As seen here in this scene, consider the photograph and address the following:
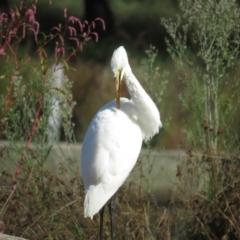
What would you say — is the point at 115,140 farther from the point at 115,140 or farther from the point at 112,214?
the point at 112,214

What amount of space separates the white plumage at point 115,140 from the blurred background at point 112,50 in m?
0.32

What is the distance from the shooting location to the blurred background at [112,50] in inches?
470

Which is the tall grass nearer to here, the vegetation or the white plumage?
the vegetation

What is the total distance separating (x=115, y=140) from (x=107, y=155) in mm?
141

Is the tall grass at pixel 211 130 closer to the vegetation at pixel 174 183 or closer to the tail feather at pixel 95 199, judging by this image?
the vegetation at pixel 174 183

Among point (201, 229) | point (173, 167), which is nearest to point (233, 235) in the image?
point (201, 229)

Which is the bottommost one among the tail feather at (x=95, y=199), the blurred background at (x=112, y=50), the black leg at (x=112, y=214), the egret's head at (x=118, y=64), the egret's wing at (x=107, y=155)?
the blurred background at (x=112, y=50)

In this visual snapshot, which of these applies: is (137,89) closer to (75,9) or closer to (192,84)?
(192,84)

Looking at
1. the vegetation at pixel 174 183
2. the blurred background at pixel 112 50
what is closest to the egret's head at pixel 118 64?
the vegetation at pixel 174 183

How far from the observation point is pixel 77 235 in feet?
21.1

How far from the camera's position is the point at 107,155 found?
6.11 m

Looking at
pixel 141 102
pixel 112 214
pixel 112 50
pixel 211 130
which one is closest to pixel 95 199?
pixel 112 214

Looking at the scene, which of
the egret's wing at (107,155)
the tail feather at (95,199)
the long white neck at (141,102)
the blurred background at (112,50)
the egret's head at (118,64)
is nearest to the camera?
the tail feather at (95,199)

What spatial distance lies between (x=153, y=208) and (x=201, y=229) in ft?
1.78
